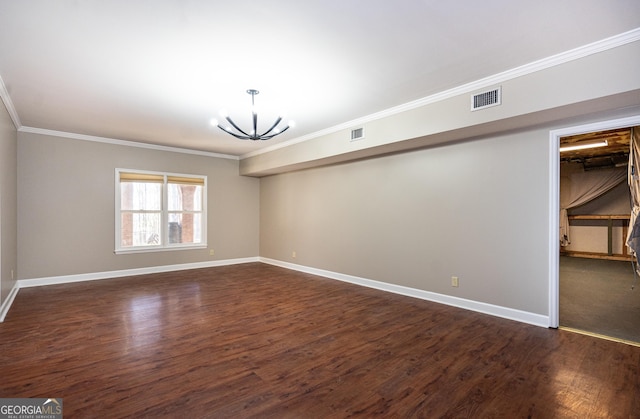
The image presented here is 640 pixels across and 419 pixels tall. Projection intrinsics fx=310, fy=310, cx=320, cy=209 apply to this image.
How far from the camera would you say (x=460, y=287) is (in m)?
4.14

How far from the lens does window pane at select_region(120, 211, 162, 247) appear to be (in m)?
6.22

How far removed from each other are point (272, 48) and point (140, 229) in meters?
5.29

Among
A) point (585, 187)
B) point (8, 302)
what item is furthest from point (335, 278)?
point (585, 187)

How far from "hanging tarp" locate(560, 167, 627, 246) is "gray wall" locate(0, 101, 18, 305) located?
38.0ft

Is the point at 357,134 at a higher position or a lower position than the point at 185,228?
higher

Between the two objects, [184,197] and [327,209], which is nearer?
[327,209]

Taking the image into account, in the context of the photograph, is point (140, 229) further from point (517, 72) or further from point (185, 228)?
point (517, 72)

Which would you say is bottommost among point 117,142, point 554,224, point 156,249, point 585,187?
point 156,249

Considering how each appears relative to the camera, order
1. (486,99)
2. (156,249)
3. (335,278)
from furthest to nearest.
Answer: (156,249)
(335,278)
(486,99)

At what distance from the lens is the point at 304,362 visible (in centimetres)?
262

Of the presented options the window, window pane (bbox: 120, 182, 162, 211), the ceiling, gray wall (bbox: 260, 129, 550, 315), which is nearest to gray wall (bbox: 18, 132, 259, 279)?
the window

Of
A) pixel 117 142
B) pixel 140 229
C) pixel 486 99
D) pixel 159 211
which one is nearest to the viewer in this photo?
pixel 486 99

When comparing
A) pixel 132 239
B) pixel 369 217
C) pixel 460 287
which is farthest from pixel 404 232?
pixel 132 239

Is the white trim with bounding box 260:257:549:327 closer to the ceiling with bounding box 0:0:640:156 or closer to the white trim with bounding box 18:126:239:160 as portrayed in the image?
the ceiling with bounding box 0:0:640:156
